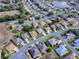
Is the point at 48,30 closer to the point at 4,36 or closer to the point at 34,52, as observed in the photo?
the point at 34,52

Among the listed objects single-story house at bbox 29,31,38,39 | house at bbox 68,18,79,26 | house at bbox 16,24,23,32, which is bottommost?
house at bbox 68,18,79,26

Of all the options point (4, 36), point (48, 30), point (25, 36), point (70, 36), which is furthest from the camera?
point (48, 30)

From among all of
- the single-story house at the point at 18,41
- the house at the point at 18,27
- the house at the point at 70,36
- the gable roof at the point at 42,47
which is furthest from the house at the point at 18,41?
the house at the point at 70,36

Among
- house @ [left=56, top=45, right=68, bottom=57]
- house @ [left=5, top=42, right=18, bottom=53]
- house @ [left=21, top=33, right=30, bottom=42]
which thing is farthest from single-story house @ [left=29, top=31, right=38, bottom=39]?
house @ [left=56, top=45, right=68, bottom=57]

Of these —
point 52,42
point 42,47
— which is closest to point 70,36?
point 52,42

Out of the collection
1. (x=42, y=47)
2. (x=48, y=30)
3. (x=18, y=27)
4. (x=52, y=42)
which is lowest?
(x=48, y=30)

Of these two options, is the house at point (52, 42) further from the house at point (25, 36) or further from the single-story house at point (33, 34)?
the house at point (25, 36)

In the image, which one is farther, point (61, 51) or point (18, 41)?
point (18, 41)

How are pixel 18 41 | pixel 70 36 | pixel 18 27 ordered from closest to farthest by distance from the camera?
pixel 18 41, pixel 70 36, pixel 18 27

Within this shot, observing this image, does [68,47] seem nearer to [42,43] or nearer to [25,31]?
[42,43]

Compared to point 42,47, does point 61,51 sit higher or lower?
lower

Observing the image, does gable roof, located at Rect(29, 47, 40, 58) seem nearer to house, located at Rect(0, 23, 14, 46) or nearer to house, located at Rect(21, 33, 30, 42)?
house, located at Rect(21, 33, 30, 42)

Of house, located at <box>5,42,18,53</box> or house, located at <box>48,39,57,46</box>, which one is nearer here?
house, located at <box>5,42,18,53</box>
